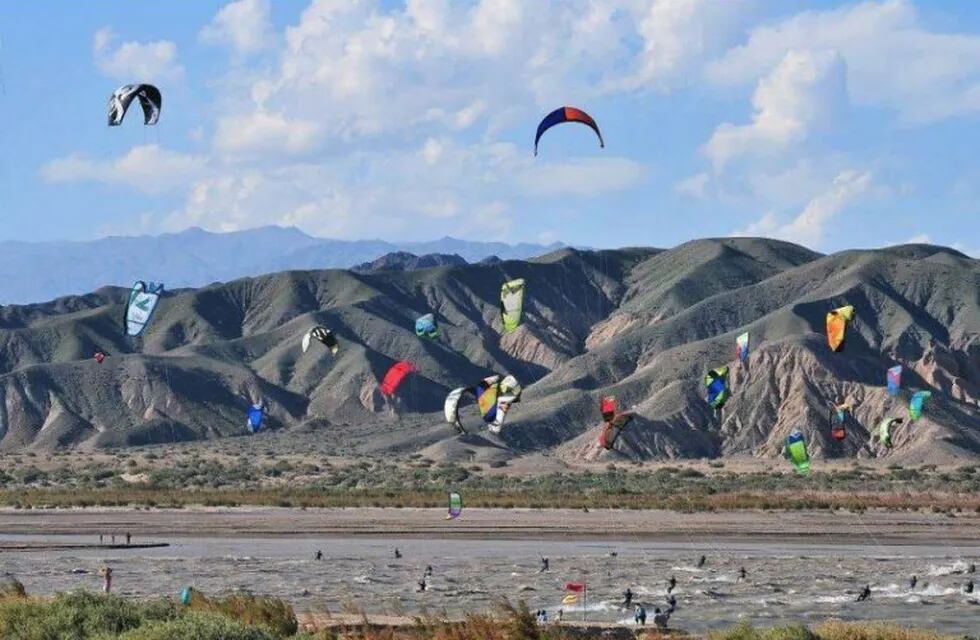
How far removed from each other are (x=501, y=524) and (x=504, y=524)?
0.10 m

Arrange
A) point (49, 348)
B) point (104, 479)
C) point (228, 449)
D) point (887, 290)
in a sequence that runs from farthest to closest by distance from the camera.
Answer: point (49, 348) → point (887, 290) → point (228, 449) → point (104, 479)

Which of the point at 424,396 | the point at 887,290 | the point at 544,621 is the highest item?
the point at 887,290

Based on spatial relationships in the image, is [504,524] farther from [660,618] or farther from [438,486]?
[660,618]

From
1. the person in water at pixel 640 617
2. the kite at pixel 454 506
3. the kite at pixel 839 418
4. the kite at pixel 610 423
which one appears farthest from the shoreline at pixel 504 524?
the kite at pixel 839 418

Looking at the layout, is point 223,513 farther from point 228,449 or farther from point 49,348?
point 49,348

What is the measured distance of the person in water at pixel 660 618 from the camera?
2826 cm

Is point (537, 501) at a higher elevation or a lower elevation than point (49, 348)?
lower

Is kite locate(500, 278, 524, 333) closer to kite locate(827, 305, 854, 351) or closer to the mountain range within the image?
kite locate(827, 305, 854, 351)

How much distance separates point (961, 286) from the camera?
130 meters

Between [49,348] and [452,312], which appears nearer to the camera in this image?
[49,348]

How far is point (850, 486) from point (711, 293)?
78663 millimetres

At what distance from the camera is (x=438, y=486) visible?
6931 cm

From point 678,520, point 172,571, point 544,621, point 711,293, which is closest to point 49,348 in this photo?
point 711,293

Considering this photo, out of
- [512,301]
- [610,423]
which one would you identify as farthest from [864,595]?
[610,423]
